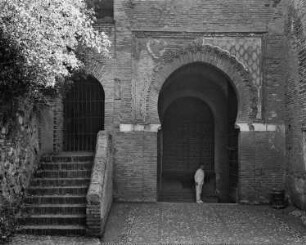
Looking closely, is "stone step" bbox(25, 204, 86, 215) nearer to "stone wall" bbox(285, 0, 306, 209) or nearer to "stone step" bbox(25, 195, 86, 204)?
"stone step" bbox(25, 195, 86, 204)

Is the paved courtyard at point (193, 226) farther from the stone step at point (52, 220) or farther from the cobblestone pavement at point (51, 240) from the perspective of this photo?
the stone step at point (52, 220)

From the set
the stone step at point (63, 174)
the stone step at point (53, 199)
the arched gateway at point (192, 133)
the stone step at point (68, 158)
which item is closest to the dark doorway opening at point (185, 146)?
the arched gateway at point (192, 133)

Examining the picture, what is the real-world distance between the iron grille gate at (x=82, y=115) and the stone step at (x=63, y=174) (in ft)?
6.77

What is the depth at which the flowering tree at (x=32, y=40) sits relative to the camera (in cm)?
624

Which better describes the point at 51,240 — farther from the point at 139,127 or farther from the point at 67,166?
the point at 139,127

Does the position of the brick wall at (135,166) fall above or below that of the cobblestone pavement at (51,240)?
above

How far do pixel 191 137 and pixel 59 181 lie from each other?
18.6 ft

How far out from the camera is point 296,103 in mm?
9672

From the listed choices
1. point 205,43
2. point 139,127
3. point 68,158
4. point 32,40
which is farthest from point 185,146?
point 32,40

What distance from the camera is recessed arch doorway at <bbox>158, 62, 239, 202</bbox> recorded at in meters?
12.9

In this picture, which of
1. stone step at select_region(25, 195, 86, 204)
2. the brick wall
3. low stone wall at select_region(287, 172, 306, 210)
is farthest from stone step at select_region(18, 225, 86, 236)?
low stone wall at select_region(287, 172, 306, 210)

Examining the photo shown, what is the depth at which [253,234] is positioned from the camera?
8016 mm

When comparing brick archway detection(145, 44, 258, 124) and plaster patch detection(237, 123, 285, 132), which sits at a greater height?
brick archway detection(145, 44, 258, 124)

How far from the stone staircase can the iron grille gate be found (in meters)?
1.50
